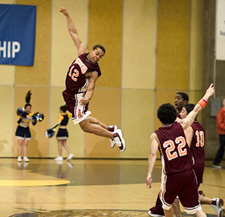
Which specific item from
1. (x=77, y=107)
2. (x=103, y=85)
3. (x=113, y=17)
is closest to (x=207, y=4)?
(x=113, y=17)

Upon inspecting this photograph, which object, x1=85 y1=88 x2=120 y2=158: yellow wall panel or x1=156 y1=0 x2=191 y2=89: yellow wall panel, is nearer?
x1=85 y1=88 x2=120 y2=158: yellow wall panel

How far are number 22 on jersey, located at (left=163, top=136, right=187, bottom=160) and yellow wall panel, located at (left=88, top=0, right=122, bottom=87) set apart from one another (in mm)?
14095

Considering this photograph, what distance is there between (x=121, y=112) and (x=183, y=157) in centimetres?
1415

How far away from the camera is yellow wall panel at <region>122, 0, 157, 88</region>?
2156cm

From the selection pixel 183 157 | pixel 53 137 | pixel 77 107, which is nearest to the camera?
pixel 183 157

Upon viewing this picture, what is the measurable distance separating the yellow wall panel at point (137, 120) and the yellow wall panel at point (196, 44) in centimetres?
184

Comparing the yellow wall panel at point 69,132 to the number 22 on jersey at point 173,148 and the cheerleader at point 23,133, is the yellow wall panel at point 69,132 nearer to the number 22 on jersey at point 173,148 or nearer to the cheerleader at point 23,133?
the cheerleader at point 23,133

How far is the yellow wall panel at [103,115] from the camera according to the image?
69.5 feet

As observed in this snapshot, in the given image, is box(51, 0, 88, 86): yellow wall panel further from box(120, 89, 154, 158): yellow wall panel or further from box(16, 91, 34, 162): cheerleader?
box(120, 89, 154, 158): yellow wall panel

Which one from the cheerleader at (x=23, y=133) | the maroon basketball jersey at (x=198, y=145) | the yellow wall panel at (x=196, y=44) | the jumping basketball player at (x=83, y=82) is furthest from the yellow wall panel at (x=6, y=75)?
the maroon basketball jersey at (x=198, y=145)

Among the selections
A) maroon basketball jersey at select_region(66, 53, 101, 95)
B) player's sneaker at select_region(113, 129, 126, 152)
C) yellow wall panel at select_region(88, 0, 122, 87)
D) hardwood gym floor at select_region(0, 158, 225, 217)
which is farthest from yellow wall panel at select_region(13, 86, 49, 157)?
maroon basketball jersey at select_region(66, 53, 101, 95)

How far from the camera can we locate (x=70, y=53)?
833 inches

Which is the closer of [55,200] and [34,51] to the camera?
[55,200]

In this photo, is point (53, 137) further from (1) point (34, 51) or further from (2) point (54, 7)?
(2) point (54, 7)
